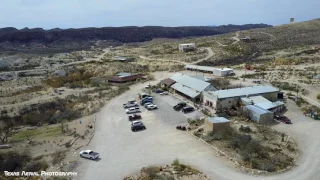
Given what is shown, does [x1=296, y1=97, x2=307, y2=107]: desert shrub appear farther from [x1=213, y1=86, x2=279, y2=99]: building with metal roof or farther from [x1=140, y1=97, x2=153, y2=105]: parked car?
[x1=140, y1=97, x2=153, y2=105]: parked car

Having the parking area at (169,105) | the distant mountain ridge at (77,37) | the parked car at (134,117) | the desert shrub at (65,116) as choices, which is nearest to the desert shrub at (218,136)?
the parking area at (169,105)

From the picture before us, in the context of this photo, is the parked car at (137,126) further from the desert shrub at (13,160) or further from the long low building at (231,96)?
the desert shrub at (13,160)

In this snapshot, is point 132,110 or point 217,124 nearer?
point 217,124

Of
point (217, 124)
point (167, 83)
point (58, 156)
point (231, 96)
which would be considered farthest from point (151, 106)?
point (58, 156)

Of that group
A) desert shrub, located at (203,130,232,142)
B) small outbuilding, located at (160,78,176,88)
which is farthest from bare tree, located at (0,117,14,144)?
small outbuilding, located at (160,78,176,88)

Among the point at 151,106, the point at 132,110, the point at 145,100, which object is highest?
the point at 145,100

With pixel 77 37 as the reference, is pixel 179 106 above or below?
below

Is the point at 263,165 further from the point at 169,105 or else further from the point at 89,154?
the point at 169,105
